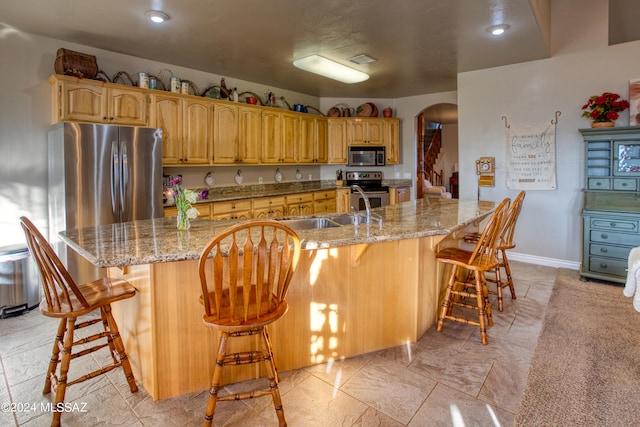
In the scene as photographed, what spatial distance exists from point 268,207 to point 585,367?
3.90 m

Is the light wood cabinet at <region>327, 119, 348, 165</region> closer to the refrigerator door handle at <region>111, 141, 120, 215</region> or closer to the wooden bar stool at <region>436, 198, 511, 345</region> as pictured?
the refrigerator door handle at <region>111, 141, 120, 215</region>

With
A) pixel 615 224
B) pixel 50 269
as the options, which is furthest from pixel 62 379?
pixel 615 224

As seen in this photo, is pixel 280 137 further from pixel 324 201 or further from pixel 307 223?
pixel 307 223

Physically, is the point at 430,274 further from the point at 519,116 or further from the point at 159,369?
the point at 519,116

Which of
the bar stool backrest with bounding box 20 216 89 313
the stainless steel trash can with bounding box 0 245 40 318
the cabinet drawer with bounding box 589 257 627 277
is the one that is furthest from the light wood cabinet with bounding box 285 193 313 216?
the bar stool backrest with bounding box 20 216 89 313

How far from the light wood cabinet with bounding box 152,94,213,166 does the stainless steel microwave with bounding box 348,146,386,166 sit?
284 centimetres

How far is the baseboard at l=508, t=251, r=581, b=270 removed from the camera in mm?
4598

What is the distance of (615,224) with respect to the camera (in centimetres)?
384

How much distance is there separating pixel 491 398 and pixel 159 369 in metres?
1.79

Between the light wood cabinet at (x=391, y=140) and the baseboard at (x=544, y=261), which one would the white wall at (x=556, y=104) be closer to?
the baseboard at (x=544, y=261)

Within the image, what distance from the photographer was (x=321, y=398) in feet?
6.76

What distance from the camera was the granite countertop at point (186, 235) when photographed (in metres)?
1.78

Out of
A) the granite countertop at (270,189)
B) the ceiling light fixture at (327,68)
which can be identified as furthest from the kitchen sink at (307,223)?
the ceiling light fixture at (327,68)

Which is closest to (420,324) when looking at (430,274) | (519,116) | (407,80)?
(430,274)
